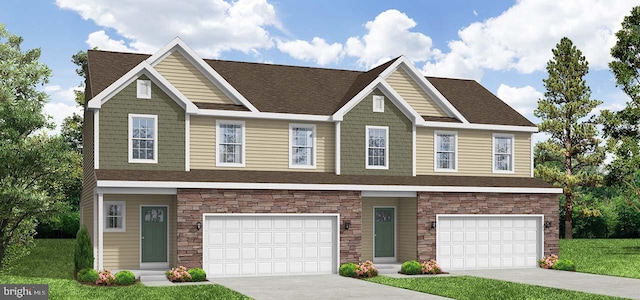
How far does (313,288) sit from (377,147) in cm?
873

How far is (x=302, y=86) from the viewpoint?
103ft

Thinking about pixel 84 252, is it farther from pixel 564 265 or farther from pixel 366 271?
pixel 564 265

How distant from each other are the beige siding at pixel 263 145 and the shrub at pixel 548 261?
871 centimetres

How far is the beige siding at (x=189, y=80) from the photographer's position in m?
27.9

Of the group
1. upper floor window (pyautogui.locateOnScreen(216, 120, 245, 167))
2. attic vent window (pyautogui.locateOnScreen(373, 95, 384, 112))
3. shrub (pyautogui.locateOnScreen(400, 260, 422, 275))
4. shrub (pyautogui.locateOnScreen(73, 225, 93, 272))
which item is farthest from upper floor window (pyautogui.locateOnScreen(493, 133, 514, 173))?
shrub (pyautogui.locateOnScreen(73, 225, 93, 272))

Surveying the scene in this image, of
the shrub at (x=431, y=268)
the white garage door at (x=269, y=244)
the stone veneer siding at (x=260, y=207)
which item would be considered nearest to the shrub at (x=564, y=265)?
the shrub at (x=431, y=268)

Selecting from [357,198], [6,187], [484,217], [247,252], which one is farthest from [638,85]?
[6,187]

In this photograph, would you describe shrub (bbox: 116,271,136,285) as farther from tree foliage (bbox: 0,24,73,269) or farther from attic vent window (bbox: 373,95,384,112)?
attic vent window (bbox: 373,95,384,112)

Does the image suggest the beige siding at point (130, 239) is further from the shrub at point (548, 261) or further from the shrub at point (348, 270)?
the shrub at point (548, 261)

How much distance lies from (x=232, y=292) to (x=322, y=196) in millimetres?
7055

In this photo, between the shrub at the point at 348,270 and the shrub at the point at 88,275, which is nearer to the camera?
the shrub at the point at 88,275

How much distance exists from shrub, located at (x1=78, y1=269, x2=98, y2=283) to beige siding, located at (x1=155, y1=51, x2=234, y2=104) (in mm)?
7380

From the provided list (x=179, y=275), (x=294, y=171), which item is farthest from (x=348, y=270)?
(x=179, y=275)

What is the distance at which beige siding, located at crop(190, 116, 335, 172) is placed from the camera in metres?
27.2
